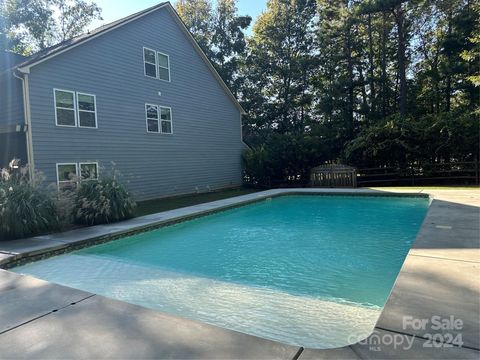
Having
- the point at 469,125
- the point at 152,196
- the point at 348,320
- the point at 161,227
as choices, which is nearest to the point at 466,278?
the point at 348,320

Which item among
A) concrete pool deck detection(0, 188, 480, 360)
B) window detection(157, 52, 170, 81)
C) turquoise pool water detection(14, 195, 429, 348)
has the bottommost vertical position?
turquoise pool water detection(14, 195, 429, 348)

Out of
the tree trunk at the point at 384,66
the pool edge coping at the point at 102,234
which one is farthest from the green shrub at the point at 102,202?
the tree trunk at the point at 384,66

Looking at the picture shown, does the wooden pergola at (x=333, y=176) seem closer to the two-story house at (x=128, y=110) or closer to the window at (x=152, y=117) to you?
the two-story house at (x=128, y=110)

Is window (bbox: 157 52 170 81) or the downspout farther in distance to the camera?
window (bbox: 157 52 170 81)

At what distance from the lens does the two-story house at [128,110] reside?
9648 millimetres

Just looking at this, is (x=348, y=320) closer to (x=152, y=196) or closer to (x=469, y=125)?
(x=152, y=196)

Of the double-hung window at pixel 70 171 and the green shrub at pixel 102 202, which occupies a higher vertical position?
the double-hung window at pixel 70 171

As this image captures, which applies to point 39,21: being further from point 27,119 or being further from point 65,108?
point 27,119

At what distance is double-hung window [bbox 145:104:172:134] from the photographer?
515 inches

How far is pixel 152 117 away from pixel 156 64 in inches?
86.8

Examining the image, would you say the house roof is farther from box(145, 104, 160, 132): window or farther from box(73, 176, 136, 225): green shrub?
box(73, 176, 136, 225): green shrub

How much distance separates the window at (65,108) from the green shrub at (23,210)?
3.17 meters

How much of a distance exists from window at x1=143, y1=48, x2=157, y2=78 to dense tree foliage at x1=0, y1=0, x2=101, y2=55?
14.2m


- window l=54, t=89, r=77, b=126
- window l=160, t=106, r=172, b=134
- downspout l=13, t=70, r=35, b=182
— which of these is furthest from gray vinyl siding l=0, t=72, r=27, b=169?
window l=160, t=106, r=172, b=134
